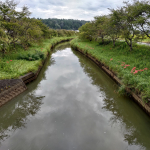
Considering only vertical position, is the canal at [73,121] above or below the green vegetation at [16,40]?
below

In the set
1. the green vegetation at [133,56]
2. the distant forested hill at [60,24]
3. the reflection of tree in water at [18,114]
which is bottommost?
the reflection of tree in water at [18,114]

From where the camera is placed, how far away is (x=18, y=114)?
240 inches

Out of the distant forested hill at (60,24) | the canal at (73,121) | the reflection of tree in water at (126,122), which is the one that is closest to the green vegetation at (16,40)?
the canal at (73,121)

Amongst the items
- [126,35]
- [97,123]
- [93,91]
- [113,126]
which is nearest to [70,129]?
[97,123]

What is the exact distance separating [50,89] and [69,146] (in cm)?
475

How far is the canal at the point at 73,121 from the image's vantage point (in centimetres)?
451

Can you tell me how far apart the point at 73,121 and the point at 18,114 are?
2.89 metres

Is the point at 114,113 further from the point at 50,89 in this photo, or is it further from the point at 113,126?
the point at 50,89

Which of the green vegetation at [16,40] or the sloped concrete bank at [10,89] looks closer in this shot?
the sloped concrete bank at [10,89]

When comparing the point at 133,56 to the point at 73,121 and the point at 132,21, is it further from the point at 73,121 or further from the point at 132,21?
the point at 73,121

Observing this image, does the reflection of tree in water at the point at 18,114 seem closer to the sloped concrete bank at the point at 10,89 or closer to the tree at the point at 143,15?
the sloped concrete bank at the point at 10,89

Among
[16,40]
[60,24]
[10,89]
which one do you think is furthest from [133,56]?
[60,24]

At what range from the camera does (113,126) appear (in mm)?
5309

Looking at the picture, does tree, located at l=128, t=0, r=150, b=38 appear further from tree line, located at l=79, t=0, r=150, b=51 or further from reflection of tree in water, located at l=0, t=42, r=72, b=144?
reflection of tree in water, located at l=0, t=42, r=72, b=144
